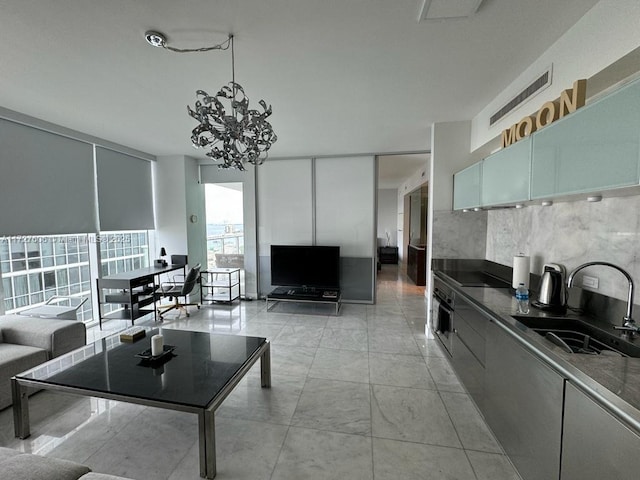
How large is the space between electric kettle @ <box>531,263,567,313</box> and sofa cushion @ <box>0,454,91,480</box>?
9.22 feet

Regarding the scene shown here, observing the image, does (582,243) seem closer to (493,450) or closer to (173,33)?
(493,450)

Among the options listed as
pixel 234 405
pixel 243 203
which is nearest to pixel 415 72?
pixel 234 405

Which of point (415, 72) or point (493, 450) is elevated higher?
point (415, 72)

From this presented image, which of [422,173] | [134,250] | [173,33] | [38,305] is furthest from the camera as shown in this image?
[422,173]

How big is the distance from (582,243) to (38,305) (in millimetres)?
5743

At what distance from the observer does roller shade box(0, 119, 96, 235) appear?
10.2ft

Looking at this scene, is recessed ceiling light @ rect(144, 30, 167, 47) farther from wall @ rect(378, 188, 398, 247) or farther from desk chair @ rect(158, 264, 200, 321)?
wall @ rect(378, 188, 398, 247)

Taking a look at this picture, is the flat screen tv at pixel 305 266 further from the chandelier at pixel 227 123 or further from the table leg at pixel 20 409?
the table leg at pixel 20 409

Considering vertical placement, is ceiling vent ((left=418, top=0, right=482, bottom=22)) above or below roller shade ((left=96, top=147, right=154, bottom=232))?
above

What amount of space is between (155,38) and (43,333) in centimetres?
270

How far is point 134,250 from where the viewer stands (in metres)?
5.09

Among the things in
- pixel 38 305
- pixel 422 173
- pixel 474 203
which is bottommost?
pixel 38 305

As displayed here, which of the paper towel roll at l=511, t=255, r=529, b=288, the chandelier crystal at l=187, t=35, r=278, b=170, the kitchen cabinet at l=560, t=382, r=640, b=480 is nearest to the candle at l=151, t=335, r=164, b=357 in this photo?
the chandelier crystal at l=187, t=35, r=278, b=170

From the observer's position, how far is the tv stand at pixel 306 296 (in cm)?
459
